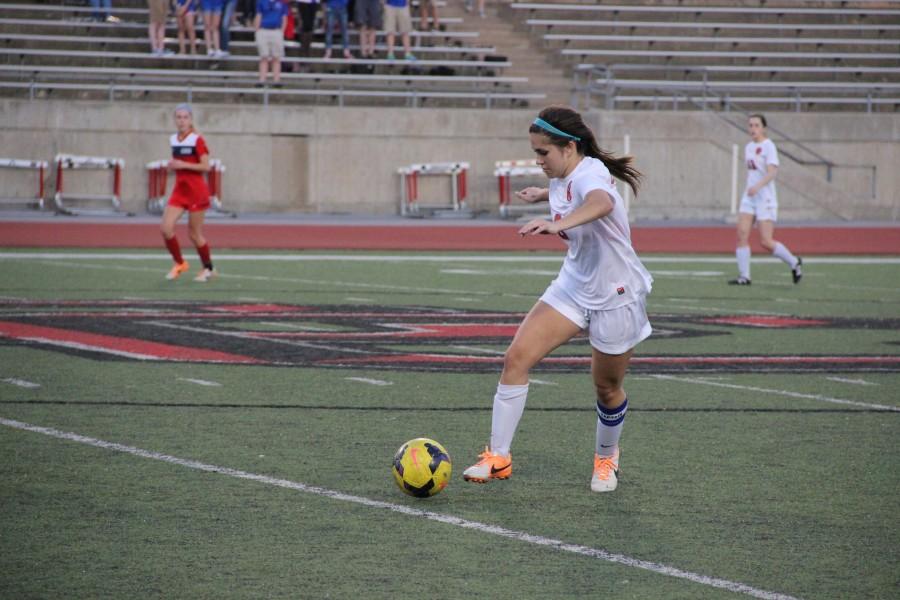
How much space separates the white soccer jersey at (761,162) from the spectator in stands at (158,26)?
14.7 meters

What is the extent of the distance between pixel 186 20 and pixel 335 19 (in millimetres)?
3141

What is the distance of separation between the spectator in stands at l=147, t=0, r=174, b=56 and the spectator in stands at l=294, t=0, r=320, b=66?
2.70 meters

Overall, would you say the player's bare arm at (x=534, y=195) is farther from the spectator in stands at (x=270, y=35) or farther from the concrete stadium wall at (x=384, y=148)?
the concrete stadium wall at (x=384, y=148)

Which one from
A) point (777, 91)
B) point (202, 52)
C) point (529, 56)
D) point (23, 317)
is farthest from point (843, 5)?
point (23, 317)

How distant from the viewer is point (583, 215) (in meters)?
6.39

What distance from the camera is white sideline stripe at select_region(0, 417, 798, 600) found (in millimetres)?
5289

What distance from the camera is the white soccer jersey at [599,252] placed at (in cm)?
668

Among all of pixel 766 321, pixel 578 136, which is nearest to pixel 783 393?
pixel 578 136

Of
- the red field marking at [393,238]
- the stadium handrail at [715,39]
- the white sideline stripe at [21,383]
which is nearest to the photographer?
the white sideline stripe at [21,383]

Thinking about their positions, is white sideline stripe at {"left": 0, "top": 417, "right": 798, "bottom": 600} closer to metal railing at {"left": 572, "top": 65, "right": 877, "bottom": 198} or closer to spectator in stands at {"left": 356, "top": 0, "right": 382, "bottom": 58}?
spectator in stands at {"left": 356, "top": 0, "right": 382, "bottom": 58}

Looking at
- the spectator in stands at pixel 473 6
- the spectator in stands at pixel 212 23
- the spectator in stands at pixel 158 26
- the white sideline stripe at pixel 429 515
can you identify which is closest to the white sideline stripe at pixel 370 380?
the white sideline stripe at pixel 429 515

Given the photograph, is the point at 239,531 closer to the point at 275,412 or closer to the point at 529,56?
the point at 275,412

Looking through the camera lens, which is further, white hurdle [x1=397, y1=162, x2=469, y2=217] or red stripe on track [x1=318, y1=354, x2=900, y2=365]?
white hurdle [x1=397, y1=162, x2=469, y2=217]

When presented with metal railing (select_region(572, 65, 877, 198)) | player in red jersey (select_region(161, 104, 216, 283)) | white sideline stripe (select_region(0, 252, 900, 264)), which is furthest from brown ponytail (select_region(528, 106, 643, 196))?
metal railing (select_region(572, 65, 877, 198))
